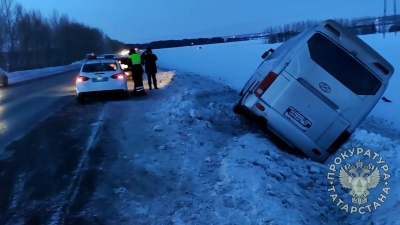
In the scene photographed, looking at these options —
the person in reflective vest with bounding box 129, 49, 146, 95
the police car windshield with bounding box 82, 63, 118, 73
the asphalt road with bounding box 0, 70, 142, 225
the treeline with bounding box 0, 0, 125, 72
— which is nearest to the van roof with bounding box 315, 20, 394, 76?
the asphalt road with bounding box 0, 70, 142, 225

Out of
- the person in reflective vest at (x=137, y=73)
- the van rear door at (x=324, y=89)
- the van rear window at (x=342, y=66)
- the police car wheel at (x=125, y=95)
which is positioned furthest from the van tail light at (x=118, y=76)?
the van rear window at (x=342, y=66)

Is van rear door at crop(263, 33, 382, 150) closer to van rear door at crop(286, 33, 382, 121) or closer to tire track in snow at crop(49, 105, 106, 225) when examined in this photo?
van rear door at crop(286, 33, 382, 121)

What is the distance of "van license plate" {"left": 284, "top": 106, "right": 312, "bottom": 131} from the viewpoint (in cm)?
782

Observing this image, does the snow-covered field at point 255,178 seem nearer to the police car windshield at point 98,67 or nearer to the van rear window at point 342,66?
the van rear window at point 342,66

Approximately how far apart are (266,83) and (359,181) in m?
3.17

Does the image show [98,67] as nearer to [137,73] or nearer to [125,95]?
[125,95]

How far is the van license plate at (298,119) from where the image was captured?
7.82m

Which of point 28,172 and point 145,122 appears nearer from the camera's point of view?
point 28,172

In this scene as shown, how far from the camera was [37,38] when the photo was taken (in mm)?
72188

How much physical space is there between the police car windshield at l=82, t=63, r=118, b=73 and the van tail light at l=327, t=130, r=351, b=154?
32.5ft

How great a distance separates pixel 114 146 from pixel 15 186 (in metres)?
2.40

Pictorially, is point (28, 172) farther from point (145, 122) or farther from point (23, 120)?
point (23, 120)

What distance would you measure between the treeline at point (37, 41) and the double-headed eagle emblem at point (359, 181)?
58.8 m

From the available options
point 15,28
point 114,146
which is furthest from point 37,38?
point 114,146
